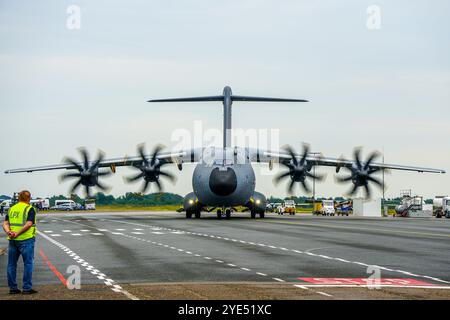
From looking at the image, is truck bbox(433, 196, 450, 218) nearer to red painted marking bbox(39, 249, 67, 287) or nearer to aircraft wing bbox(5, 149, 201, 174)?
aircraft wing bbox(5, 149, 201, 174)

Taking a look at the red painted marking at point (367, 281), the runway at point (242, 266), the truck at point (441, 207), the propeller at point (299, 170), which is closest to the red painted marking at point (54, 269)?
the runway at point (242, 266)

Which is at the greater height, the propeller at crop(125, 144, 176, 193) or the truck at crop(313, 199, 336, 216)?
the propeller at crop(125, 144, 176, 193)

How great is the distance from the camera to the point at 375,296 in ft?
48.3

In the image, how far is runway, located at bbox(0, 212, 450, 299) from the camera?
1538 cm

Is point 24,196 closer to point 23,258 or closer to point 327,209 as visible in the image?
point 23,258

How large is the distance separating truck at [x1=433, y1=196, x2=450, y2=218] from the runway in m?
49.3

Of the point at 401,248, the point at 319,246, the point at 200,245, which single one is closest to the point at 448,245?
the point at 401,248

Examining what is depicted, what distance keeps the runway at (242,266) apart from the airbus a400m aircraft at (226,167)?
17527 millimetres

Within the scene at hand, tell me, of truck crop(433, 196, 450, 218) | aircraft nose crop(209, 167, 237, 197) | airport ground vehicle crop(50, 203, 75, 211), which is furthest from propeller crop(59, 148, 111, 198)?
airport ground vehicle crop(50, 203, 75, 211)

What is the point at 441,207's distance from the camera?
86125 millimetres

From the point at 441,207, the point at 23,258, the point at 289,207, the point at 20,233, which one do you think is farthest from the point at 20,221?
the point at 289,207

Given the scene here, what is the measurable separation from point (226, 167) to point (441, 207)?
142 ft
